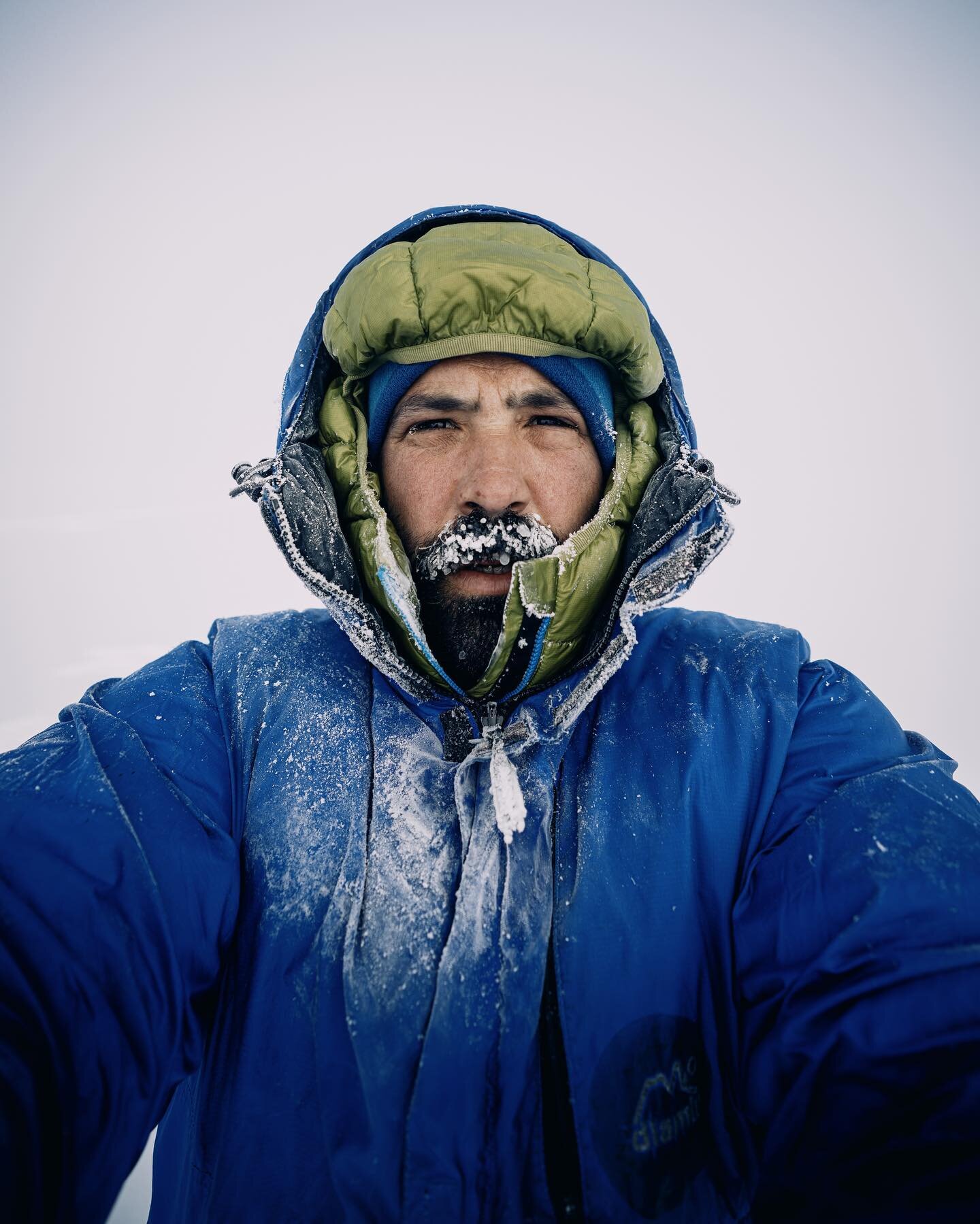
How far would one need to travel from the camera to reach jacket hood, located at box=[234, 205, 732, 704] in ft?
4.40

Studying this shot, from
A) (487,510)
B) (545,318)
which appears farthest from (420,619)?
(545,318)

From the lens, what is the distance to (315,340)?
1728mm

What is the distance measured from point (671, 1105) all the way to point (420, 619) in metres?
1.00

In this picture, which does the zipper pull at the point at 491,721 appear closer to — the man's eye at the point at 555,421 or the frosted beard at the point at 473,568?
the frosted beard at the point at 473,568

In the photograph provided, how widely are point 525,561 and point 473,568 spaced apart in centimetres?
15

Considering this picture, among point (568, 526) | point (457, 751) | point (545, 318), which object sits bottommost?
point (457, 751)

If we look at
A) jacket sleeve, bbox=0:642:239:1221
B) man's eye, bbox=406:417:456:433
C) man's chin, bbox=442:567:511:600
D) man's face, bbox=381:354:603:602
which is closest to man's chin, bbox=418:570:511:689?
man's chin, bbox=442:567:511:600

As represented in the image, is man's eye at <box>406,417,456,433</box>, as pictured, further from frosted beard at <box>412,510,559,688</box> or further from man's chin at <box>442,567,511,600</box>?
man's chin at <box>442,567,511,600</box>

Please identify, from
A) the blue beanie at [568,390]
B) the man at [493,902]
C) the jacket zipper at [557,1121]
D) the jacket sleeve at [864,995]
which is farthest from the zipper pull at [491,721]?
the blue beanie at [568,390]

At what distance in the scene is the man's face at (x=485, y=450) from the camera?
1.49m

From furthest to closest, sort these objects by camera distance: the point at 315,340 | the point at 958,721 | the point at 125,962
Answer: the point at 958,721
the point at 315,340
the point at 125,962

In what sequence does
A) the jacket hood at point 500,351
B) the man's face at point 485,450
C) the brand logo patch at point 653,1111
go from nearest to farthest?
the brand logo patch at point 653,1111, the jacket hood at point 500,351, the man's face at point 485,450

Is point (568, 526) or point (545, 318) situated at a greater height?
point (545, 318)

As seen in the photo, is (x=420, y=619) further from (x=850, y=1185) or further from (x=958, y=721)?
(x=958, y=721)
